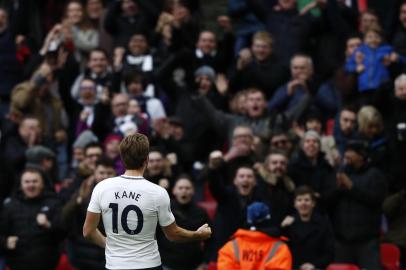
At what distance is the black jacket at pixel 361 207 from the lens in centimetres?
1391

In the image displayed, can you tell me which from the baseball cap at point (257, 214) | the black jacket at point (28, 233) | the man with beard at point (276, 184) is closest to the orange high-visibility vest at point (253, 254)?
the baseball cap at point (257, 214)

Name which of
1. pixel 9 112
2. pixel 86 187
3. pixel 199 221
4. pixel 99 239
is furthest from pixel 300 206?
pixel 9 112

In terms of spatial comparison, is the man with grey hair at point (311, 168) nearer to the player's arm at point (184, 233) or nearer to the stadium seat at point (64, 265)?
the stadium seat at point (64, 265)

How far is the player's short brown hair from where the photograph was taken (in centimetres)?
913

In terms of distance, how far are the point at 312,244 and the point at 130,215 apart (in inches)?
167

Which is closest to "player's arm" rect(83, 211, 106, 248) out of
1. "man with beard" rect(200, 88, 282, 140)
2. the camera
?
"man with beard" rect(200, 88, 282, 140)

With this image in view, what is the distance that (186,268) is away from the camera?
44.1 ft

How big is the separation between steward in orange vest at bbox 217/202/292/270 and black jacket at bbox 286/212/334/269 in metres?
1.24

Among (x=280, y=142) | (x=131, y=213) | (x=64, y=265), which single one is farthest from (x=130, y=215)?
(x=280, y=142)

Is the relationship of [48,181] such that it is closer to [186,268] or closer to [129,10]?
[186,268]

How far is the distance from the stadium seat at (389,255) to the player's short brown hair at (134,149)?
223 inches

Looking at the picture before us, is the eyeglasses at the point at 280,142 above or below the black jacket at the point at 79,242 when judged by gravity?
above

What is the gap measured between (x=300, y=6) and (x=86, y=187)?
17.5 ft

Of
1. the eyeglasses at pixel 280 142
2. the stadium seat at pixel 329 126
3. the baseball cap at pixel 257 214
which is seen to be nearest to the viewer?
the baseball cap at pixel 257 214
